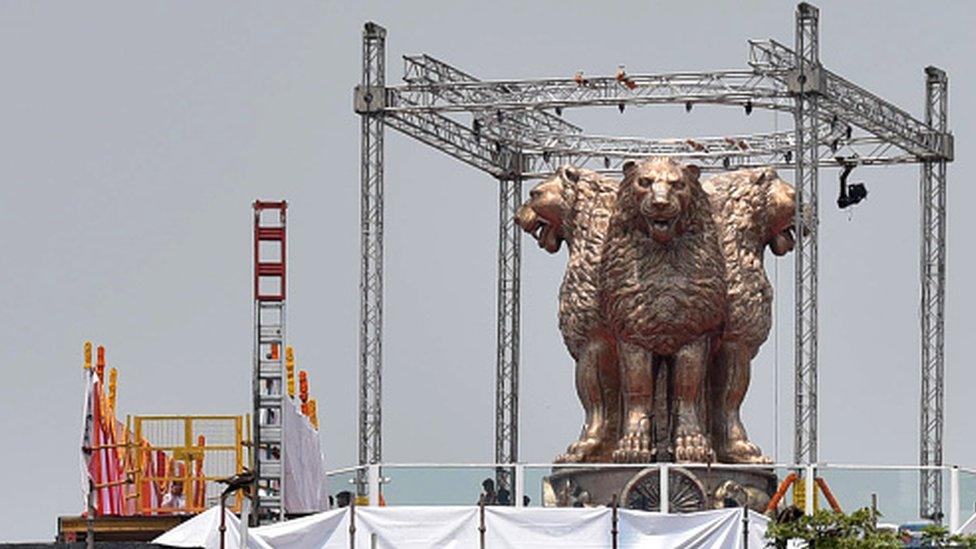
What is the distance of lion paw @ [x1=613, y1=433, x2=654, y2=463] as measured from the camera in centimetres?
6309

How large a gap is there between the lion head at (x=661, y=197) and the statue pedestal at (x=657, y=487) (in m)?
3.79

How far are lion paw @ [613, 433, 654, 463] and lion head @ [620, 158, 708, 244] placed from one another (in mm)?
2940

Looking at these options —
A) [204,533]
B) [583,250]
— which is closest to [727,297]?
[583,250]

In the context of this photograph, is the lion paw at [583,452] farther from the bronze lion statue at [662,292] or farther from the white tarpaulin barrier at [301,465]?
the white tarpaulin barrier at [301,465]

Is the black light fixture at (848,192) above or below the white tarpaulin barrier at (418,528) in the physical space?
above

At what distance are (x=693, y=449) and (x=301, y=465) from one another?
23.5 ft

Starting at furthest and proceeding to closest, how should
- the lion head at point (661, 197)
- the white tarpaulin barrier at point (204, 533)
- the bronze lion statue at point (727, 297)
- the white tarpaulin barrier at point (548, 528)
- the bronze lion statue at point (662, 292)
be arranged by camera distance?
1. the bronze lion statue at point (727, 297)
2. the bronze lion statue at point (662, 292)
3. the lion head at point (661, 197)
4. the white tarpaulin barrier at point (204, 533)
5. the white tarpaulin barrier at point (548, 528)

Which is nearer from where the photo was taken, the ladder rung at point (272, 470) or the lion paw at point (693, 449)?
the ladder rung at point (272, 470)

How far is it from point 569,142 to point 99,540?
18.7 metres

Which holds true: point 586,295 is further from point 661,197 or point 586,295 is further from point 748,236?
point 748,236

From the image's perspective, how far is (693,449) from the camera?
63.0 meters

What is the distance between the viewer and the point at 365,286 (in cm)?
6800

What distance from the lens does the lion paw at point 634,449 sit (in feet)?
207

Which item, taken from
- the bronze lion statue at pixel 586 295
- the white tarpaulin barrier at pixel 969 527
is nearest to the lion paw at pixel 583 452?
the bronze lion statue at pixel 586 295
